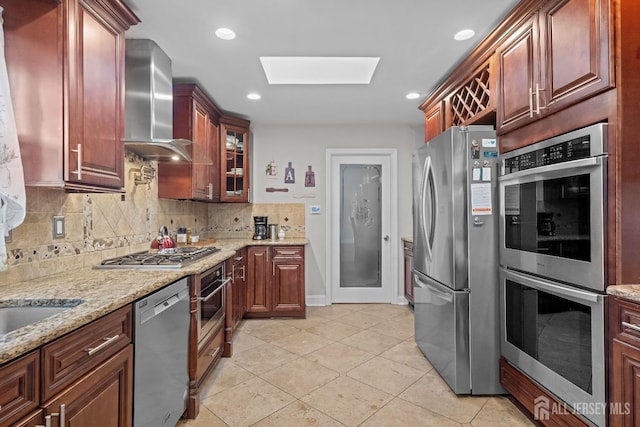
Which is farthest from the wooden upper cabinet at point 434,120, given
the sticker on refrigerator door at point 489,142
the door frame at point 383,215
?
the door frame at point 383,215

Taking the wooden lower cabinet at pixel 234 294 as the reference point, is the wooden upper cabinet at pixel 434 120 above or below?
→ above

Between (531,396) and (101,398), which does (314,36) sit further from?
(531,396)

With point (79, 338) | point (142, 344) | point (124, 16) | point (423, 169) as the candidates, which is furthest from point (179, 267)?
point (423, 169)

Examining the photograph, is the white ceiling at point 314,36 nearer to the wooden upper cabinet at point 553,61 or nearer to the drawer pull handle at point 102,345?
the wooden upper cabinet at point 553,61

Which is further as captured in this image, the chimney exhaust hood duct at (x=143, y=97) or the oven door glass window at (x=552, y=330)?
the chimney exhaust hood duct at (x=143, y=97)

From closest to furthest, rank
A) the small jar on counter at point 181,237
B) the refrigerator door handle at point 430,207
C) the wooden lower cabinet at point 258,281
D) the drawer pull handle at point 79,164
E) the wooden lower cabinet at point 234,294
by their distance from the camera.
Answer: the drawer pull handle at point 79,164
the refrigerator door handle at point 430,207
the wooden lower cabinet at point 234,294
the small jar on counter at point 181,237
the wooden lower cabinet at point 258,281

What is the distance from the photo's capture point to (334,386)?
2.27m

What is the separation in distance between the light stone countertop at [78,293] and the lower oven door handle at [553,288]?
191 centimetres

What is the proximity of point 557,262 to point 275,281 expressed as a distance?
8.93 feet

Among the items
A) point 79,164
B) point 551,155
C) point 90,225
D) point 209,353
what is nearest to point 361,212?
point 209,353

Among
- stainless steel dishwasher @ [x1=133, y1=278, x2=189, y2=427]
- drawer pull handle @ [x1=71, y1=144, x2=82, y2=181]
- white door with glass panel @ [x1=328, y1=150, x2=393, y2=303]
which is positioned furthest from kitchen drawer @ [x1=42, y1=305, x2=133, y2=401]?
white door with glass panel @ [x1=328, y1=150, x2=393, y2=303]

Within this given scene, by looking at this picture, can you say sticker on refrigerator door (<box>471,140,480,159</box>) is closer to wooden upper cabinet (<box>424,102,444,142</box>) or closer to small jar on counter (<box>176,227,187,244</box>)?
wooden upper cabinet (<box>424,102,444,142</box>)

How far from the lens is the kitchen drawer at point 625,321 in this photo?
1.24m

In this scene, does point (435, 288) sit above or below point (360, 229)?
below
